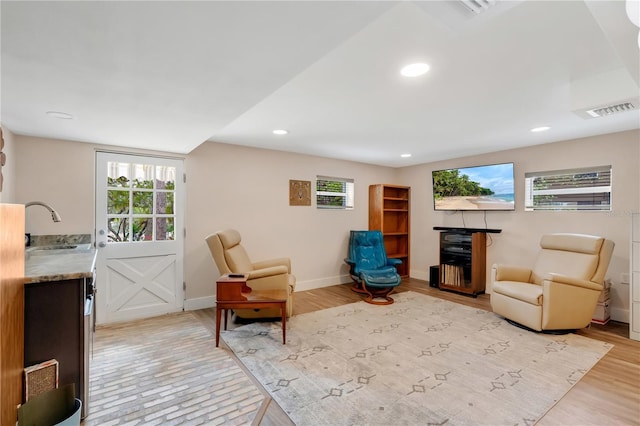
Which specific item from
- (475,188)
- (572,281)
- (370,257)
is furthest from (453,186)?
(572,281)

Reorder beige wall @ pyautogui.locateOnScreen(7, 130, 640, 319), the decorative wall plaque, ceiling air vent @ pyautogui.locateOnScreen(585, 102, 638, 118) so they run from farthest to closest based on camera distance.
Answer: the decorative wall plaque → beige wall @ pyautogui.locateOnScreen(7, 130, 640, 319) → ceiling air vent @ pyautogui.locateOnScreen(585, 102, 638, 118)

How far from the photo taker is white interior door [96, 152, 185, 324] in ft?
11.0

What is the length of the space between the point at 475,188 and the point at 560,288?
2.06 metres

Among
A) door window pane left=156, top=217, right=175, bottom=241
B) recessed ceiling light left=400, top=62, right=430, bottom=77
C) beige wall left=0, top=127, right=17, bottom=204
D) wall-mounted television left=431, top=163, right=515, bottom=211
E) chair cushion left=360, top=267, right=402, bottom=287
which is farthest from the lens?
wall-mounted television left=431, top=163, right=515, bottom=211

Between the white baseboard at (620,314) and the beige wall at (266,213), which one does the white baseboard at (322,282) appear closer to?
the beige wall at (266,213)


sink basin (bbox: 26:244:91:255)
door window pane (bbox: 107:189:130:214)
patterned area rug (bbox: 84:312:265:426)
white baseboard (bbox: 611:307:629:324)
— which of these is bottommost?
patterned area rug (bbox: 84:312:265:426)

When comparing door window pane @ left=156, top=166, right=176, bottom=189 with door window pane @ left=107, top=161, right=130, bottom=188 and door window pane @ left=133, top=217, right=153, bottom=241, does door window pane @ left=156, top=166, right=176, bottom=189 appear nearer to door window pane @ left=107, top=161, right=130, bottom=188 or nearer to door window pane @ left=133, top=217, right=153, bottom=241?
door window pane @ left=107, top=161, right=130, bottom=188

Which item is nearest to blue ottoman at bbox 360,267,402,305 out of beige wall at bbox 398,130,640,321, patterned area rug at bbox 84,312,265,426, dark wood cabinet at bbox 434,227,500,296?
dark wood cabinet at bbox 434,227,500,296

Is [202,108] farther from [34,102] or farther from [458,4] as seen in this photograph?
[458,4]

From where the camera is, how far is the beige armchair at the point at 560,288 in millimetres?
2996

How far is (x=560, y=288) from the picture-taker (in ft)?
9.83

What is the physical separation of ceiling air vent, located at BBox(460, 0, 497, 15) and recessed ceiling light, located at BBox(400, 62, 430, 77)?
73cm

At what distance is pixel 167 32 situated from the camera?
1268mm

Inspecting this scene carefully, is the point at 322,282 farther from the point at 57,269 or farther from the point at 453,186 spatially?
the point at 57,269
